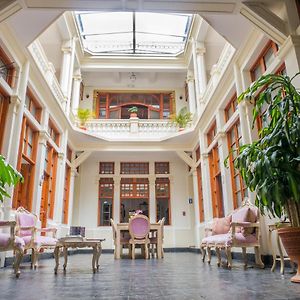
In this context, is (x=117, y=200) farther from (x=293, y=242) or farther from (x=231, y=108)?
(x=293, y=242)

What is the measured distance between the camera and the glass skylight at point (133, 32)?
9500mm

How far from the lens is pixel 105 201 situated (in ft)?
38.6

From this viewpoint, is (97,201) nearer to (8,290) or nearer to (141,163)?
(141,163)

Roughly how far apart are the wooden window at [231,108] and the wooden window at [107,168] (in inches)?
230

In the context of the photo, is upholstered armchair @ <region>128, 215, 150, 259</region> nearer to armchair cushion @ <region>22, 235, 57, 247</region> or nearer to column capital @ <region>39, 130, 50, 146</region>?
armchair cushion @ <region>22, 235, 57, 247</region>

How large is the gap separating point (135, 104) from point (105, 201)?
432 cm

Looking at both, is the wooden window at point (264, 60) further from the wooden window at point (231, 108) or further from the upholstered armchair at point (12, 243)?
the upholstered armchair at point (12, 243)

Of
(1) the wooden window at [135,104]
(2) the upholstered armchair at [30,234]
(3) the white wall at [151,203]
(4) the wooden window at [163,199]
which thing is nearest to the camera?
(2) the upholstered armchair at [30,234]

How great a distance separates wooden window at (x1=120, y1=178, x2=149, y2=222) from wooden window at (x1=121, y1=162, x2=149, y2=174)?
0.33 meters

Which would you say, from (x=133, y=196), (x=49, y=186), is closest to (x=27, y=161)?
(x=49, y=186)

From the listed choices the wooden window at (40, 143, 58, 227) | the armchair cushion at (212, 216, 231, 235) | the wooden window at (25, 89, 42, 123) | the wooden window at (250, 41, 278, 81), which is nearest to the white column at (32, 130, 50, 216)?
the wooden window at (25, 89, 42, 123)

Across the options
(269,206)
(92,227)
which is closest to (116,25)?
(92,227)

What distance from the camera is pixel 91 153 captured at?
11383 millimetres

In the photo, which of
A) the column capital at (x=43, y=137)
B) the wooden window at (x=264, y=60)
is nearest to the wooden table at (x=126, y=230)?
the column capital at (x=43, y=137)
